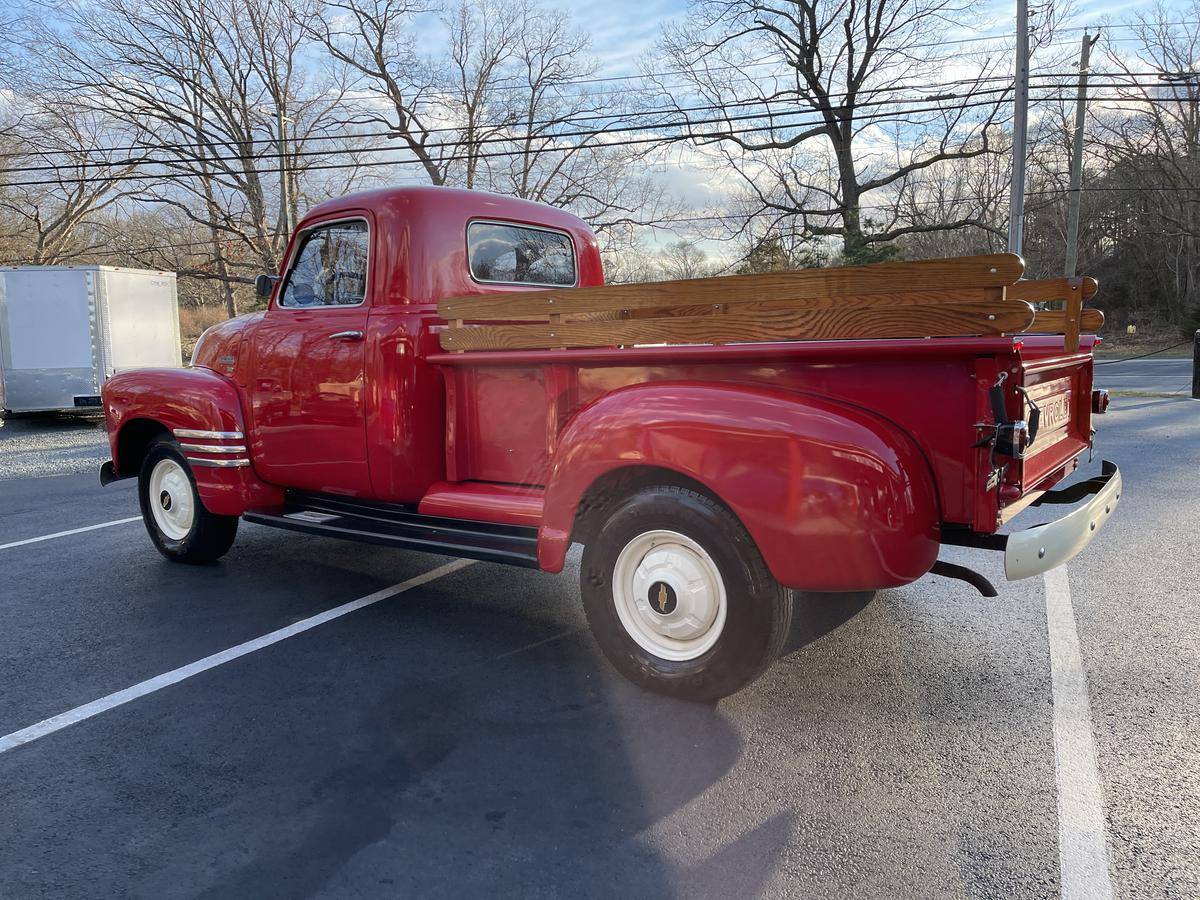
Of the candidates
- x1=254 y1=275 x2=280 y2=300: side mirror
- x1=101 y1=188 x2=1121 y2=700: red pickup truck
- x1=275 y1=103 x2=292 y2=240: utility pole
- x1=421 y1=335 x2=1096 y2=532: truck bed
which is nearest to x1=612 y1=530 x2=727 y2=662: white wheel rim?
x1=101 y1=188 x2=1121 y2=700: red pickup truck

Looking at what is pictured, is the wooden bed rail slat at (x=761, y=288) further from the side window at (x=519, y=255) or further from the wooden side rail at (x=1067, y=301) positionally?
the wooden side rail at (x=1067, y=301)

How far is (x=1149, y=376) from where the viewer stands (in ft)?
65.4

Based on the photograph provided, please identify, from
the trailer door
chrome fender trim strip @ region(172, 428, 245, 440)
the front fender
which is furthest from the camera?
the trailer door

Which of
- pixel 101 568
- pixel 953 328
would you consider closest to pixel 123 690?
pixel 101 568

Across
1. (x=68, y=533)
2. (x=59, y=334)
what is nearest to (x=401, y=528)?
(x=68, y=533)

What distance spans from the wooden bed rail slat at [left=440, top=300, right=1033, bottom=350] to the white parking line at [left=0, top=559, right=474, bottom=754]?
5.87 feet

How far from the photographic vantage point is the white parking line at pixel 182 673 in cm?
315

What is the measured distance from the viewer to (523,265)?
5078 mm

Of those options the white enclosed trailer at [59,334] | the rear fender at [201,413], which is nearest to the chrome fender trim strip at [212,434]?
the rear fender at [201,413]

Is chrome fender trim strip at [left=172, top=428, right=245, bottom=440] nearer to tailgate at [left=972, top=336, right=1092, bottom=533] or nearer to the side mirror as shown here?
the side mirror

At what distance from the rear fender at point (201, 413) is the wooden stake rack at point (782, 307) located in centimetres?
174

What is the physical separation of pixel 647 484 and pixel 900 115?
23.5 metres

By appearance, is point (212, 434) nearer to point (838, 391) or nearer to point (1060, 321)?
point (838, 391)

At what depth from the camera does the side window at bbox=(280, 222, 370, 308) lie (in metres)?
4.58
